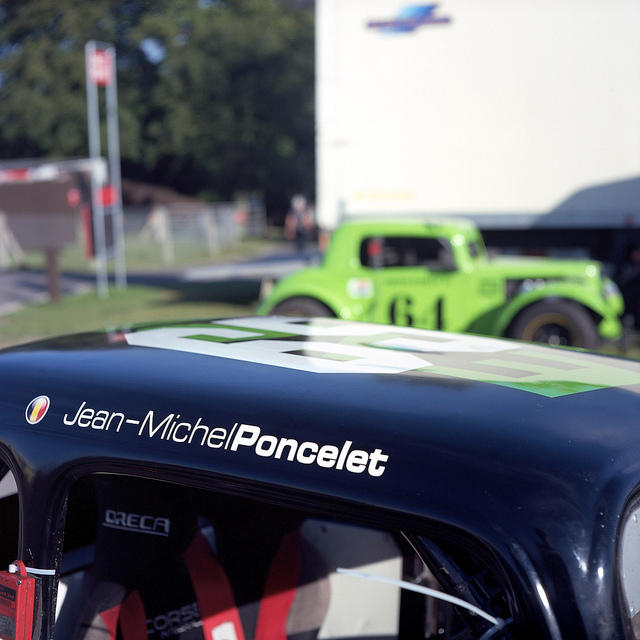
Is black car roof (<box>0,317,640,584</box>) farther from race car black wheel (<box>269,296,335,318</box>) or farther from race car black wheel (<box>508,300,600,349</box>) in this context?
race car black wheel (<box>269,296,335,318</box>)

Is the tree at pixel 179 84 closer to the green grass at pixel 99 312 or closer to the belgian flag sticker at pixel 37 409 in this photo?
the green grass at pixel 99 312

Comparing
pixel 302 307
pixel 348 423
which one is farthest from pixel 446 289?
pixel 348 423

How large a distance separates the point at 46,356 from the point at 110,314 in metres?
11.9

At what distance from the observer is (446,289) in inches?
354

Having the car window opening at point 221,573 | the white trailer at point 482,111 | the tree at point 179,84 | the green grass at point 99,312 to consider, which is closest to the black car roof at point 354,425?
the car window opening at point 221,573

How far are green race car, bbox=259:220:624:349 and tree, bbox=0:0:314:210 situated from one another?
29.1 metres

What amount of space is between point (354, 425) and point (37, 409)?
28.8 inches

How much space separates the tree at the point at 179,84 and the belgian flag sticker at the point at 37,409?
3652 cm

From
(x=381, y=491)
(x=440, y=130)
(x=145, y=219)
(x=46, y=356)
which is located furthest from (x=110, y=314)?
(x=145, y=219)

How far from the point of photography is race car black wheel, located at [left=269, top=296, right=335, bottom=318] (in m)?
9.15

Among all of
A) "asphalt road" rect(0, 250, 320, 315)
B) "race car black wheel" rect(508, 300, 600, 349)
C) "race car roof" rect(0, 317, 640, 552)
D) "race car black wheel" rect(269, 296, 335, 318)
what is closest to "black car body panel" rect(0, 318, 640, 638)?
"race car roof" rect(0, 317, 640, 552)

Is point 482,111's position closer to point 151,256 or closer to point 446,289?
point 446,289

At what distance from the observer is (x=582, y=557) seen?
1260 millimetres

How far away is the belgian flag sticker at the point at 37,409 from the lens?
5.83 ft
